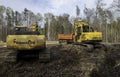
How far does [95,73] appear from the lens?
11.4m

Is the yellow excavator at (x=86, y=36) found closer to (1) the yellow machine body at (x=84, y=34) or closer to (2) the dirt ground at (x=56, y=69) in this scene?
(1) the yellow machine body at (x=84, y=34)

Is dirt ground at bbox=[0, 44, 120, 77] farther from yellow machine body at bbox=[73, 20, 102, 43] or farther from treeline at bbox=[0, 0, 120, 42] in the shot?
treeline at bbox=[0, 0, 120, 42]

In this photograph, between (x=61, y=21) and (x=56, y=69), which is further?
(x=61, y=21)

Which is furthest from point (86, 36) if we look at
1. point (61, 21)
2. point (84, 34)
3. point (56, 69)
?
point (61, 21)

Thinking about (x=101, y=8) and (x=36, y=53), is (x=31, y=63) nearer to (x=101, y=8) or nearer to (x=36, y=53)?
(x=36, y=53)

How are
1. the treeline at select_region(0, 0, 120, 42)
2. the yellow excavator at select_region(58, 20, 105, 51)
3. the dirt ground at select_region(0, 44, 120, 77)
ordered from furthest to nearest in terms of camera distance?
the treeline at select_region(0, 0, 120, 42)
the yellow excavator at select_region(58, 20, 105, 51)
the dirt ground at select_region(0, 44, 120, 77)

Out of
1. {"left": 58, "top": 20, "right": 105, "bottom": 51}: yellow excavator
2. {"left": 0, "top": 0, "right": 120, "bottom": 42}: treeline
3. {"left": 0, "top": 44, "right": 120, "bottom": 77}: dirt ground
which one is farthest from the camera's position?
{"left": 0, "top": 0, "right": 120, "bottom": 42}: treeline

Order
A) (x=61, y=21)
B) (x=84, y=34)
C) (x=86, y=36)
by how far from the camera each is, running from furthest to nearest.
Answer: (x=61, y=21) < (x=84, y=34) < (x=86, y=36)

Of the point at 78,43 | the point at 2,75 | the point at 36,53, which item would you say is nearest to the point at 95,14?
the point at 78,43

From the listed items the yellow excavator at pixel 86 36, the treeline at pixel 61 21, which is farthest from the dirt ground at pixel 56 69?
the treeline at pixel 61 21

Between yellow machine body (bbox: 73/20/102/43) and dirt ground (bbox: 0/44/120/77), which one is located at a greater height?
yellow machine body (bbox: 73/20/102/43)

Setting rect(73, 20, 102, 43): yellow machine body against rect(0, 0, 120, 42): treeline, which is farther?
rect(0, 0, 120, 42): treeline

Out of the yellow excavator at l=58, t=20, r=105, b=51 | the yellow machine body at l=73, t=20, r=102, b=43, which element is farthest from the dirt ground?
the yellow machine body at l=73, t=20, r=102, b=43

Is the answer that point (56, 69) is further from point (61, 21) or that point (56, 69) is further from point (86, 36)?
point (61, 21)
